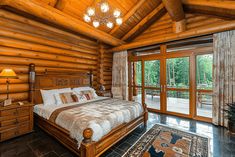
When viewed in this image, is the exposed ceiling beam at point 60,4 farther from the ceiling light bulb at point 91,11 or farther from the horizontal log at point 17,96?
the horizontal log at point 17,96

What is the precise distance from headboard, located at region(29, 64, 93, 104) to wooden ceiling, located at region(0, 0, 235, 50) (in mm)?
1532

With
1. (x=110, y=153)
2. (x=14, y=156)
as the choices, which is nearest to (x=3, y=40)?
(x=14, y=156)

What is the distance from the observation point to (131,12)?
4.46 metres

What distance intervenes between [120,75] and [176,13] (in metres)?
3.23

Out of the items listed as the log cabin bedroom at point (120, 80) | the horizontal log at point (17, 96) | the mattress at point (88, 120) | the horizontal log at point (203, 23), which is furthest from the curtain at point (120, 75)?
the horizontal log at point (17, 96)

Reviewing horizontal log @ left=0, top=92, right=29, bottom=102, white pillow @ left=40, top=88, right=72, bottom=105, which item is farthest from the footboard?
horizontal log @ left=0, top=92, right=29, bottom=102

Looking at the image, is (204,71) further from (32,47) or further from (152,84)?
(32,47)

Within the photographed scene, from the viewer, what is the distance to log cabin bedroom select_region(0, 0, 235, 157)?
2453 millimetres

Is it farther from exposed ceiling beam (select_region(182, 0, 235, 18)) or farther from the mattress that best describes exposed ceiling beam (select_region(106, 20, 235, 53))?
the mattress

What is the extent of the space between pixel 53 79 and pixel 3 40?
157 centimetres

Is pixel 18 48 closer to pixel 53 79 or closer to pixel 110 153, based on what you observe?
pixel 53 79

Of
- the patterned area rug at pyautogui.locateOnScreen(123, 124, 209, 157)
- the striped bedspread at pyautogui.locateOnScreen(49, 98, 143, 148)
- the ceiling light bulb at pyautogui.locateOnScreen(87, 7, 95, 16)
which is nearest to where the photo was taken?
the striped bedspread at pyautogui.locateOnScreen(49, 98, 143, 148)

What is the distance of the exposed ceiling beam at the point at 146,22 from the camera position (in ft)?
14.8

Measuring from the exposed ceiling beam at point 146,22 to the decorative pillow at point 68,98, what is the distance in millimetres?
3543
